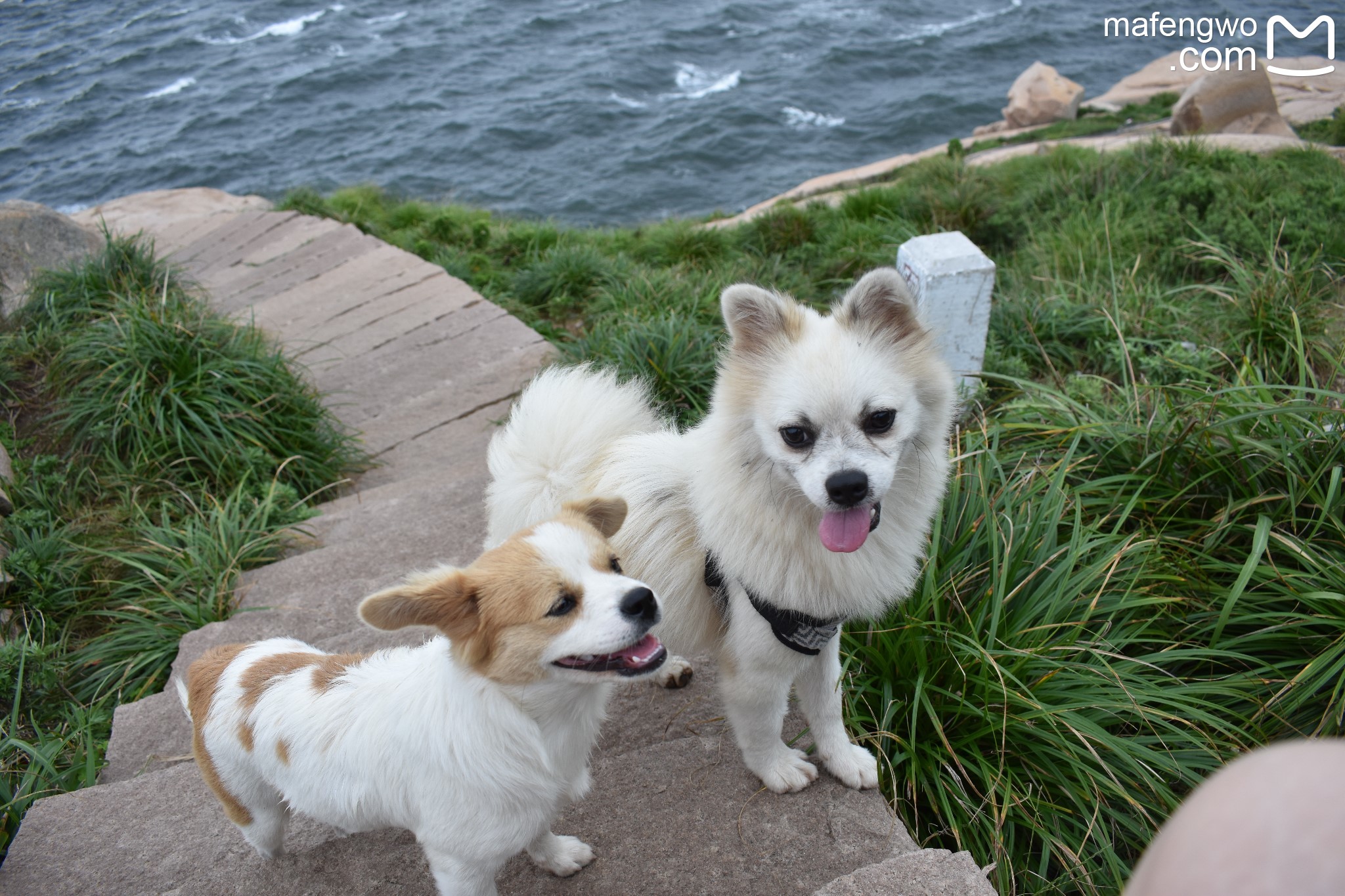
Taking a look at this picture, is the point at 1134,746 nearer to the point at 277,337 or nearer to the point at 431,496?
the point at 431,496

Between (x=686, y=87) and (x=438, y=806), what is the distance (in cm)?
2600

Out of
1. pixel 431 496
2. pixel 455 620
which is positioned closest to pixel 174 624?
pixel 431 496

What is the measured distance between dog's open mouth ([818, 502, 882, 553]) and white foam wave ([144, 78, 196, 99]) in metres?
32.1

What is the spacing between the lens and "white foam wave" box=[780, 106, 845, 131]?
2255 cm

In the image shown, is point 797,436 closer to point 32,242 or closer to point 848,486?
point 848,486

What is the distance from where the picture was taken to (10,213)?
7051 mm

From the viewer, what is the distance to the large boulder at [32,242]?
6793 mm

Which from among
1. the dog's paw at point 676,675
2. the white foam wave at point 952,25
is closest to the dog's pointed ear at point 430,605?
the dog's paw at point 676,675

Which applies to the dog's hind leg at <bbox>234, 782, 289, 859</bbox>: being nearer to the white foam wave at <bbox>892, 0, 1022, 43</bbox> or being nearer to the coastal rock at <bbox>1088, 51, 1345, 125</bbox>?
the coastal rock at <bbox>1088, 51, 1345, 125</bbox>

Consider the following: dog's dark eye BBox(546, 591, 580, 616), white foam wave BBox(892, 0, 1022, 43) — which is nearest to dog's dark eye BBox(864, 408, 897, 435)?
dog's dark eye BBox(546, 591, 580, 616)

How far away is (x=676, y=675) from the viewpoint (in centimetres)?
310

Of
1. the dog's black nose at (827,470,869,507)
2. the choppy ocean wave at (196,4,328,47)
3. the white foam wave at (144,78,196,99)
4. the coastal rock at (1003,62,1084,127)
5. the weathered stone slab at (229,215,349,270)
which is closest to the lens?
the dog's black nose at (827,470,869,507)

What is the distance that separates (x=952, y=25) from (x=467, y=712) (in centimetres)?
3209

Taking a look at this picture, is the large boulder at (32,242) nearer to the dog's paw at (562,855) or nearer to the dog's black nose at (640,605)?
the dog's paw at (562,855)
